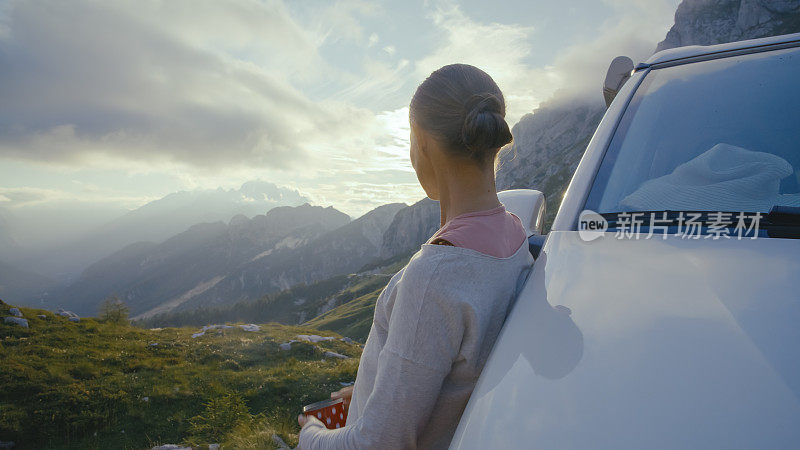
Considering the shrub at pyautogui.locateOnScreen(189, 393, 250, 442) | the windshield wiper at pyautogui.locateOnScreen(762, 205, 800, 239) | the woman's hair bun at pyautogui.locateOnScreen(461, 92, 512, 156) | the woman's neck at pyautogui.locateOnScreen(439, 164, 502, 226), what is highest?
the woman's hair bun at pyautogui.locateOnScreen(461, 92, 512, 156)

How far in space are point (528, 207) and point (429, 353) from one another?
1.70 m

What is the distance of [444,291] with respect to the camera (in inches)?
55.9

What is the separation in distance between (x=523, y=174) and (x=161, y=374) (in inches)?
6398

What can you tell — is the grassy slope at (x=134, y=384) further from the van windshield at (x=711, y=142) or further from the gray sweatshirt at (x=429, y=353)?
the van windshield at (x=711, y=142)

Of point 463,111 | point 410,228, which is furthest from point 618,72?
point 410,228

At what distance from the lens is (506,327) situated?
59.0 inches

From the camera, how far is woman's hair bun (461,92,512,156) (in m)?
1.68

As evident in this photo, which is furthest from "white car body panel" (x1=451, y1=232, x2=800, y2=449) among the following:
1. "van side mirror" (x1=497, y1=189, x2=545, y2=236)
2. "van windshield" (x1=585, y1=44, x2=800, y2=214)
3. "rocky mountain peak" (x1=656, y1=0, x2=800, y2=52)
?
"rocky mountain peak" (x1=656, y1=0, x2=800, y2=52)

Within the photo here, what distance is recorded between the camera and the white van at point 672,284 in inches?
37.7

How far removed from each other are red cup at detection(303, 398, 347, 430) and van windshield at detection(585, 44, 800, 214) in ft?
6.00

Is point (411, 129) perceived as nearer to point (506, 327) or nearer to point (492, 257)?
point (492, 257)

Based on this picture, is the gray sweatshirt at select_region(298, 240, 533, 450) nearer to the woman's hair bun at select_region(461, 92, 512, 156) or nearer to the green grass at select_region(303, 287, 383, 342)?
the woman's hair bun at select_region(461, 92, 512, 156)

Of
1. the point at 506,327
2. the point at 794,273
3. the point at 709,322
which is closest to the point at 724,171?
the point at 794,273

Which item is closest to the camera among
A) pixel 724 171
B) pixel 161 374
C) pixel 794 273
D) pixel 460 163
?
pixel 794 273
